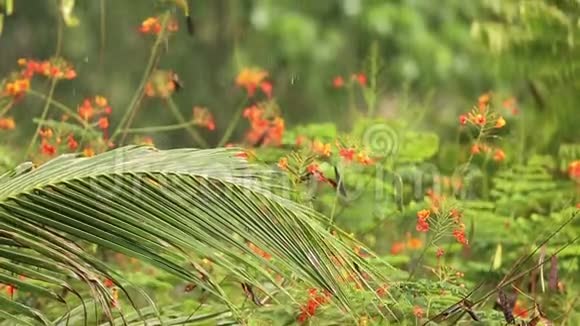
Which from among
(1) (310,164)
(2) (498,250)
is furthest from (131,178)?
(2) (498,250)

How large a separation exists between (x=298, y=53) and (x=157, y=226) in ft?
6.90

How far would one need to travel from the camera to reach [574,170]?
9.30 feet

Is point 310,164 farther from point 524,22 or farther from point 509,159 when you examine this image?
point 524,22

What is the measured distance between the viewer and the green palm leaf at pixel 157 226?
160 centimetres

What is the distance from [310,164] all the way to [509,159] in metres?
1.14

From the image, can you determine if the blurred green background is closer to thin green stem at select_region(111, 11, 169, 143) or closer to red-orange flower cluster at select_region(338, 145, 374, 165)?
thin green stem at select_region(111, 11, 169, 143)

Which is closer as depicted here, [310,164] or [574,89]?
[310,164]

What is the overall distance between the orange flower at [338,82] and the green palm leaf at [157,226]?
1799 millimetres

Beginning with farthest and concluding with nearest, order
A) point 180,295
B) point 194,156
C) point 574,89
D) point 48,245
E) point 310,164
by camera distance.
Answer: point 574,89, point 180,295, point 310,164, point 194,156, point 48,245

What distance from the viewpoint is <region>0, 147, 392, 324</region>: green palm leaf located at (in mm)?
1604

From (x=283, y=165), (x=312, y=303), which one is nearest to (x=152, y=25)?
(x=283, y=165)

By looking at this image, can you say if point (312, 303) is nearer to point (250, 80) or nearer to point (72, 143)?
point (72, 143)

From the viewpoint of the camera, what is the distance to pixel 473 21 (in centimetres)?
364

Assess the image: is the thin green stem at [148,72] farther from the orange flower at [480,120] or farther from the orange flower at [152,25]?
the orange flower at [480,120]
